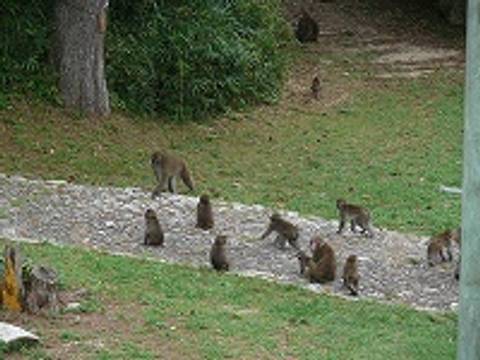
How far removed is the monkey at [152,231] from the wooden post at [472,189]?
5.90 metres

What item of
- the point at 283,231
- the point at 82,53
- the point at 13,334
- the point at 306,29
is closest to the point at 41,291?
the point at 13,334

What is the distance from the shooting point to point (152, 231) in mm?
12438

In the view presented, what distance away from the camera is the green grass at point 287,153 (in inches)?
619

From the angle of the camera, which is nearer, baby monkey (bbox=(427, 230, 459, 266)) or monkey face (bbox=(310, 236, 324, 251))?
monkey face (bbox=(310, 236, 324, 251))

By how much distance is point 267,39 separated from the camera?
21.9 meters

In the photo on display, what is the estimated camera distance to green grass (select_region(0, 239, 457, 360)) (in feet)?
29.1

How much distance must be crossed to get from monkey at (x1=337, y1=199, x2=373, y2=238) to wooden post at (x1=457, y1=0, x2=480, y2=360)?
6.59 metres

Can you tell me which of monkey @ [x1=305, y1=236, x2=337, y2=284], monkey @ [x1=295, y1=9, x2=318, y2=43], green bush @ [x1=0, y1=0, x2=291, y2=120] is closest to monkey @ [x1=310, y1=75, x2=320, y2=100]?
green bush @ [x1=0, y1=0, x2=291, y2=120]

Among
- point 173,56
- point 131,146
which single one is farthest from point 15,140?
point 173,56

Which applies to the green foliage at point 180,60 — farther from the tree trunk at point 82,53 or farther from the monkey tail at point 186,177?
the monkey tail at point 186,177

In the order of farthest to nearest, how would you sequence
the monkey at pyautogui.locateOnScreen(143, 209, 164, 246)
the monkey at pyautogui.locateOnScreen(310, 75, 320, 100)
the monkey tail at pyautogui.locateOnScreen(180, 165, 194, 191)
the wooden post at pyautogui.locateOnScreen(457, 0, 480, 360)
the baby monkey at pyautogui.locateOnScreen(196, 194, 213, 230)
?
1. the monkey at pyautogui.locateOnScreen(310, 75, 320, 100)
2. the monkey tail at pyautogui.locateOnScreen(180, 165, 194, 191)
3. the baby monkey at pyautogui.locateOnScreen(196, 194, 213, 230)
4. the monkey at pyautogui.locateOnScreen(143, 209, 164, 246)
5. the wooden post at pyautogui.locateOnScreen(457, 0, 480, 360)

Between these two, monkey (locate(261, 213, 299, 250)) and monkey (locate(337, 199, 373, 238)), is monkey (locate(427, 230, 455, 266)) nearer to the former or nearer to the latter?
monkey (locate(337, 199, 373, 238))

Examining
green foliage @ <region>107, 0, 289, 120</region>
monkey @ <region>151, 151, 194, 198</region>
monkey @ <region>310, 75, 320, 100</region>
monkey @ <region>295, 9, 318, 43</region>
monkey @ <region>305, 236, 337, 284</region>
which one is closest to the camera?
monkey @ <region>305, 236, 337, 284</region>

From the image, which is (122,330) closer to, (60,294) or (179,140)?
(60,294)
